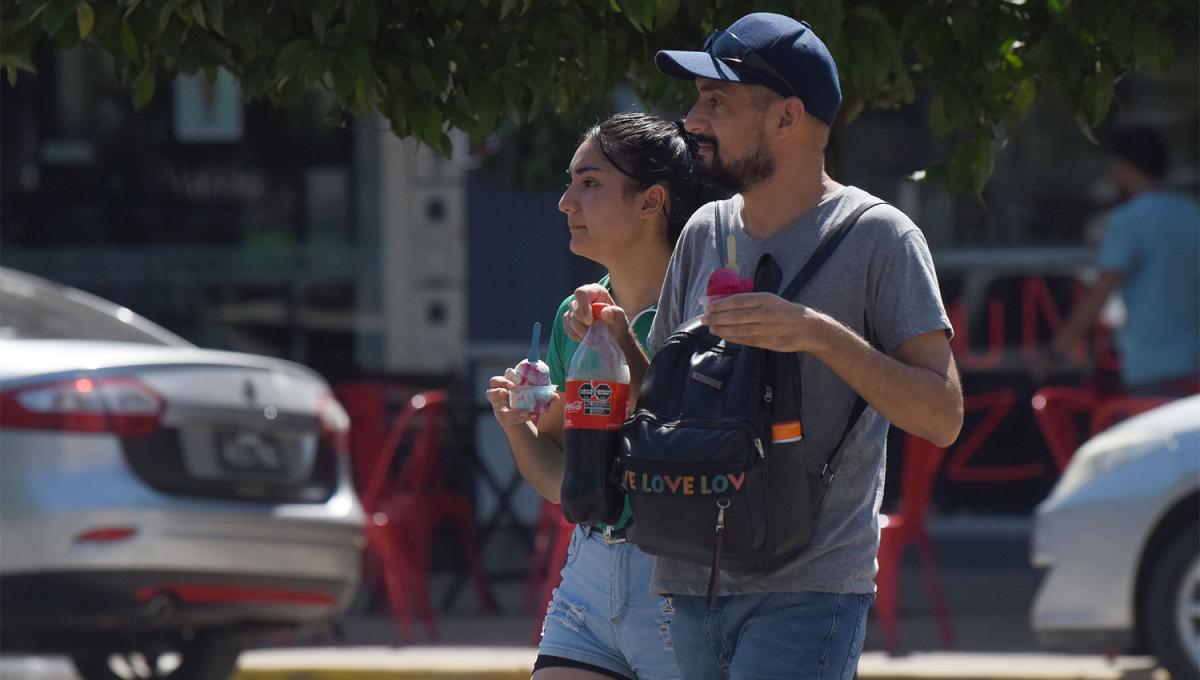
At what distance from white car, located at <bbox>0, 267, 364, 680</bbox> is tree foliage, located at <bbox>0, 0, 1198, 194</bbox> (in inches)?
103

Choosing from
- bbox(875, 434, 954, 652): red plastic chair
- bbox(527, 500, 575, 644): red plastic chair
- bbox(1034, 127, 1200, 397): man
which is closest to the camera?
bbox(875, 434, 954, 652): red plastic chair

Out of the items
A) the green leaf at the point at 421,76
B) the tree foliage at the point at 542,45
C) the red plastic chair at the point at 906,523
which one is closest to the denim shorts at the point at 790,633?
the tree foliage at the point at 542,45

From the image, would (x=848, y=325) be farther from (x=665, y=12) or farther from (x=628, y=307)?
(x=665, y=12)

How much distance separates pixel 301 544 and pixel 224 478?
0.41 meters

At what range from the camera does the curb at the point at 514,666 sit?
26.1ft

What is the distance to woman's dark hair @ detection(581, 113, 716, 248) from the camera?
3912 mm

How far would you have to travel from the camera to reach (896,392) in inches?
124

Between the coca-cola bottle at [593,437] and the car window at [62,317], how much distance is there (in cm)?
454

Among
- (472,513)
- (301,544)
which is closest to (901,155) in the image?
(472,513)

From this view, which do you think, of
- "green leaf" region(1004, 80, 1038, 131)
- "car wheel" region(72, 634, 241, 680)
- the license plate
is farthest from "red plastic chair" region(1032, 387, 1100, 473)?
"green leaf" region(1004, 80, 1038, 131)

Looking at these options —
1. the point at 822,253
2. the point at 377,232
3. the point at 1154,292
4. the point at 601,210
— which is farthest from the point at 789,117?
the point at 377,232

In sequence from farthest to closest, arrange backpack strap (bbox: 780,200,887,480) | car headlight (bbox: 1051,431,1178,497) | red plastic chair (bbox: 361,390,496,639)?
1. red plastic chair (bbox: 361,390,496,639)
2. car headlight (bbox: 1051,431,1178,497)
3. backpack strap (bbox: 780,200,887,480)

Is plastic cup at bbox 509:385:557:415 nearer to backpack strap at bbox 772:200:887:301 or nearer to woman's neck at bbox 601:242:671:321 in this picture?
woman's neck at bbox 601:242:671:321

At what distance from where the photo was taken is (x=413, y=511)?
Answer: 9328mm
